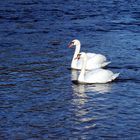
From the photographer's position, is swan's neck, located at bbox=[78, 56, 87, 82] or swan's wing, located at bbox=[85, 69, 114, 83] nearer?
swan's wing, located at bbox=[85, 69, 114, 83]

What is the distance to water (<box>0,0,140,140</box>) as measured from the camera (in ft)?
55.3

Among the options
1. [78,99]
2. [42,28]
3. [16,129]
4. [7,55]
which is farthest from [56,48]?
[16,129]

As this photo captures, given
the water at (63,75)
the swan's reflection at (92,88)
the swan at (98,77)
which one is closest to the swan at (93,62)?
the water at (63,75)

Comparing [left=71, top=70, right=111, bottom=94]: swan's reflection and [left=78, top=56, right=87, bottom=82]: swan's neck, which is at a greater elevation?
[left=78, top=56, right=87, bottom=82]: swan's neck

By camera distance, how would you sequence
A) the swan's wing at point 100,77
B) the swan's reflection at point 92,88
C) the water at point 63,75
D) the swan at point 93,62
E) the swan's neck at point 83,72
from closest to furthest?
1. the water at point 63,75
2. the swan's reflection at point 92,88
3. the swan's wing at point 100,77
4. the swan's neck at point 83,72
5. the swan at point 93,62

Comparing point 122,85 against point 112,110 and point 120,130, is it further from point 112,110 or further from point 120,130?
point 120,130

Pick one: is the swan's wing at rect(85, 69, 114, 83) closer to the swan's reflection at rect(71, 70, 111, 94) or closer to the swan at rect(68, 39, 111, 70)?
the swan's reflection at rect(71, 70, 111, 94)

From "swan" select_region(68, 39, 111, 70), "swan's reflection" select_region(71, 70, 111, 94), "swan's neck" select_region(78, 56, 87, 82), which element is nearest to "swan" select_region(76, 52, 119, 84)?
"swan's neck" select_region(78, 56, 87, 82)

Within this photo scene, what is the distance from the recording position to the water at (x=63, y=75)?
16.8 m

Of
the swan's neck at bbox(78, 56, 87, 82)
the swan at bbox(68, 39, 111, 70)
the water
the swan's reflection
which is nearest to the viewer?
the water

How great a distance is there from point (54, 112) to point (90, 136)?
2211mm

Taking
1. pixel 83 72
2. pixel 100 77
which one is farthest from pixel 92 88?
pixel 83 72

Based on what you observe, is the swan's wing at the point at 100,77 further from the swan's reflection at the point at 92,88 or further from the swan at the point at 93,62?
the swan at the point at 93,62

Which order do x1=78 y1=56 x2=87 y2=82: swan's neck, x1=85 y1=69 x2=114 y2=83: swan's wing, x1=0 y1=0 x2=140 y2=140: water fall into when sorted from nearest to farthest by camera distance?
x1=0 y1=0 x2=140 y2=140: water, x1=85 y1=69 x2=114 y2=83: swan's wing, x1=78 y1=56 x2=87 y2=82: swan's neck
